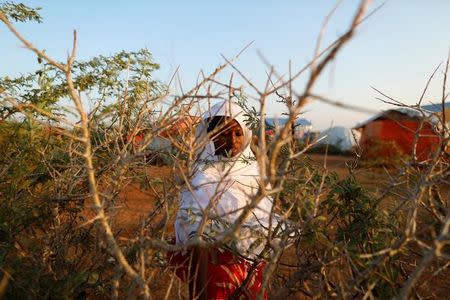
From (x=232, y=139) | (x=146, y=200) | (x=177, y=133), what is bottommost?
(x=146, y=200)

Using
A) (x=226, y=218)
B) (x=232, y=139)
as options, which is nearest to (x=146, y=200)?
(x=232, y=139)

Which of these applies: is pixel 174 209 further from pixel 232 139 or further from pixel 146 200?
pixel 146 200

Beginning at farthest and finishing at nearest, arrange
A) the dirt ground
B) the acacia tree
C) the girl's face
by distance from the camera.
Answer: the girl's face → the dirt ground → the acacia tree

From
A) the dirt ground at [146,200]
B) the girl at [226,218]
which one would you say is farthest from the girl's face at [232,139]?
the dirt ground at [146,200]

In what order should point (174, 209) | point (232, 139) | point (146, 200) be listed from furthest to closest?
point (146, 200) < point (232, 139) < point (174, 209)

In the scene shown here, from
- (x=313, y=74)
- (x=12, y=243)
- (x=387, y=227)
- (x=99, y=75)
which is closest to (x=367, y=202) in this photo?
(x=387, y=227)

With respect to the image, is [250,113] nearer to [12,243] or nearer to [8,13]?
[12,243]

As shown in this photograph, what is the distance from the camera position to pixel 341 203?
2.17 m

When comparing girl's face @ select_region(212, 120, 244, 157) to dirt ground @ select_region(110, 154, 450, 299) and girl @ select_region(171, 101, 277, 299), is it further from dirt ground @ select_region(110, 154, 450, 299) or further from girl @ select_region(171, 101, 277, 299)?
dirt ground @ select_region(110, 154, 450, 299)

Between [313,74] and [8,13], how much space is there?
450 centimetres

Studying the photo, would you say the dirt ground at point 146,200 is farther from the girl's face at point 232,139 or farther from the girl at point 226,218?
the girl's face at point 232,139

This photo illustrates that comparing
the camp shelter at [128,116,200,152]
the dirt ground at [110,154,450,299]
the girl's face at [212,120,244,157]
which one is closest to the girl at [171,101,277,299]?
the girl's face at [212,120,244,157]

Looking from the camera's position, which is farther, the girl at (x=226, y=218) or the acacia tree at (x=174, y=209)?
the girl at (x=226, y=218)

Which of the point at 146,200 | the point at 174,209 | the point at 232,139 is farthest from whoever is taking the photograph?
the point at 146,200
